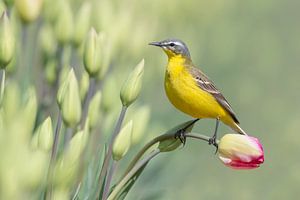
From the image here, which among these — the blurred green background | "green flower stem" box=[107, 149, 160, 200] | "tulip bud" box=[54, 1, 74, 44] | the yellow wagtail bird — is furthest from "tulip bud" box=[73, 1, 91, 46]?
the blurred green background

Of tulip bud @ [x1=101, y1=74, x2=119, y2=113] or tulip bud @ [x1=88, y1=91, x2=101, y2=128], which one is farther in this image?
tulip bud @ [x1=101, y1=74, x2=119, y2=113]

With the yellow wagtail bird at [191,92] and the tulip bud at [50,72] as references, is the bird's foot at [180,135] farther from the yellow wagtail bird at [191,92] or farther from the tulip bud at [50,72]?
the tulip bud at [50,72]

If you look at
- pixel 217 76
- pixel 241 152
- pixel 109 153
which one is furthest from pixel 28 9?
pixel 217 76

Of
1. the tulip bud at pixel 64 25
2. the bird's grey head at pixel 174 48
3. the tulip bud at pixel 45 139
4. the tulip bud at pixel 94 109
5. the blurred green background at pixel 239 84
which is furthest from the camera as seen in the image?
the blurred green background at pixel 239 84

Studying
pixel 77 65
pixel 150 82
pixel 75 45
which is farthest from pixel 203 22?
pixel 75 45

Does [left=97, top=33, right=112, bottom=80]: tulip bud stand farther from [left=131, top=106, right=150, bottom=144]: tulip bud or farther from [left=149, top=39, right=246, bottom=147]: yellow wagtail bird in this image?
[left=149, top=39, right=246, bottom=147]: yellow wagtail bird

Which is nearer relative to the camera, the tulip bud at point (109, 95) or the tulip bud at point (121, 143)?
the tulip bud at point (121, 143)

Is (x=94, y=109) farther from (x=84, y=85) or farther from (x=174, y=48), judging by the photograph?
(x=174, y=48)

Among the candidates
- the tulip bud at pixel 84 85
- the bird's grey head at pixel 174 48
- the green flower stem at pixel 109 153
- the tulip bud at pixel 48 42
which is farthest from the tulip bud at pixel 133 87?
the bird's grey head at pixel 174 48
